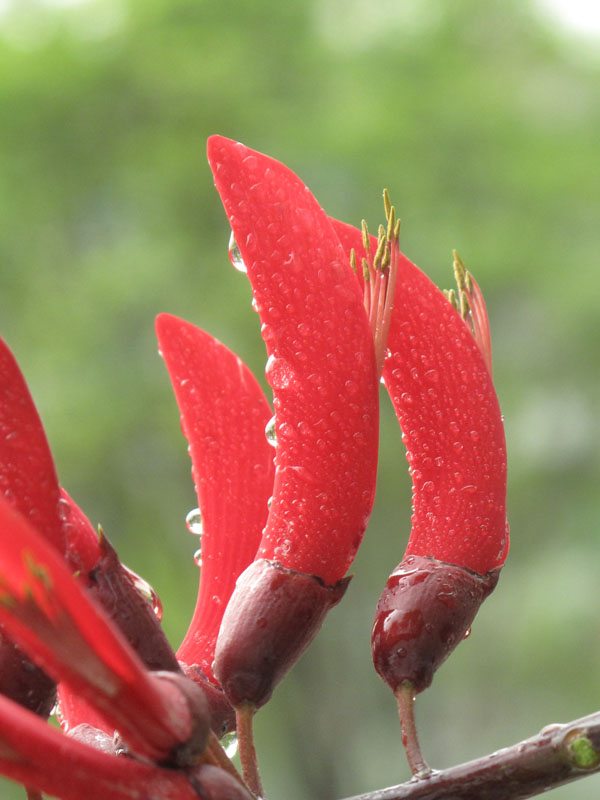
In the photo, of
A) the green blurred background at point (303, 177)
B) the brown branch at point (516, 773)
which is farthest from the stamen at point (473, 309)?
the green blurred background at point (303, 177)

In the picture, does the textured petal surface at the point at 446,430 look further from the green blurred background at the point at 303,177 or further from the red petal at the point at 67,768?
the green blurred background at the point at 303,177

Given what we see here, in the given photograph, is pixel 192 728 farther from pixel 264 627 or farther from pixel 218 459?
pixel 218 459

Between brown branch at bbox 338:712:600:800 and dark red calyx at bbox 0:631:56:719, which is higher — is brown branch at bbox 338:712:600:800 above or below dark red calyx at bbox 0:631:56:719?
below

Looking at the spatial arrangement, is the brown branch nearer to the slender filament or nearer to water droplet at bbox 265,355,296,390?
the slender filament

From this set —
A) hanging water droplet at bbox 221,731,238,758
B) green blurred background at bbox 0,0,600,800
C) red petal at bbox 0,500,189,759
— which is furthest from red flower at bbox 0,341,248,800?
green blurred background at bbox 0,0,600,800

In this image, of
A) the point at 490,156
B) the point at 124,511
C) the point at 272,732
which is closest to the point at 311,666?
the point at 272,732

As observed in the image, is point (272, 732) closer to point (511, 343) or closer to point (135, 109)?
point (511, 343)
